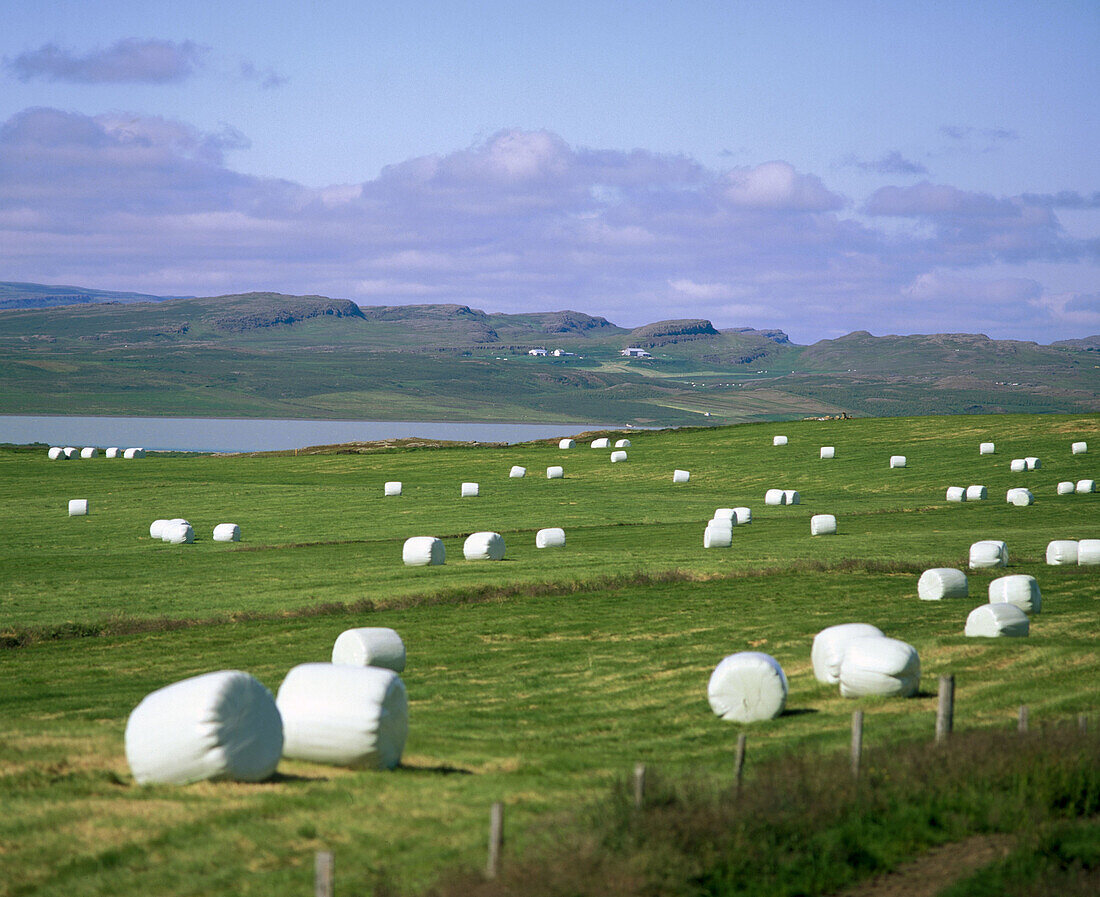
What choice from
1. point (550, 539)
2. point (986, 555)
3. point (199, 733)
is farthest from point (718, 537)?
point (199, 733)

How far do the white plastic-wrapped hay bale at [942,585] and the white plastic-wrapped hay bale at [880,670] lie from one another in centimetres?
1173

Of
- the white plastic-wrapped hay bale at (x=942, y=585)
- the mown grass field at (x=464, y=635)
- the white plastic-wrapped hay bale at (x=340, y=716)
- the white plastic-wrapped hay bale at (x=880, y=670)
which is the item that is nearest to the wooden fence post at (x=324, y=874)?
the mown grass field at (x=464, y=635)

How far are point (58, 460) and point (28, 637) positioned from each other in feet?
227

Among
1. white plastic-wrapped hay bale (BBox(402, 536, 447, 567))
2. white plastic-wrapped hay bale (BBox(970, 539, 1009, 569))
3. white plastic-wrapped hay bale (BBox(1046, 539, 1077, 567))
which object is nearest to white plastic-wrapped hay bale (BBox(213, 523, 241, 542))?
white plastic-wrapped hay bale (BBox(402, 536, 447, 567))

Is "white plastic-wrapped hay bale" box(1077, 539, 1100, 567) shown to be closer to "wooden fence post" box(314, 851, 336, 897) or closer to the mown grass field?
the mown grass field

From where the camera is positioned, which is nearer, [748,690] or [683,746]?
[683,746]

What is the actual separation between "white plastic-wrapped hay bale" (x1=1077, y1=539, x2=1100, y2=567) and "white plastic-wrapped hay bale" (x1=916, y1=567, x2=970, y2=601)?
8.73 metres

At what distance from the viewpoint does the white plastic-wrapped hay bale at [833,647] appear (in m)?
22.2

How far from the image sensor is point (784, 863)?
12359 millimetres

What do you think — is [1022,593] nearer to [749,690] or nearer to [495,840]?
[749,690]

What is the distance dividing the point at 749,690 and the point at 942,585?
14.8 m

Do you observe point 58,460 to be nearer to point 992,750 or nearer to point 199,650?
point 199,650

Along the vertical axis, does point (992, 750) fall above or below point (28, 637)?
above

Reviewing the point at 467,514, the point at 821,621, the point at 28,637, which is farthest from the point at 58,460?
the point at 821,621
